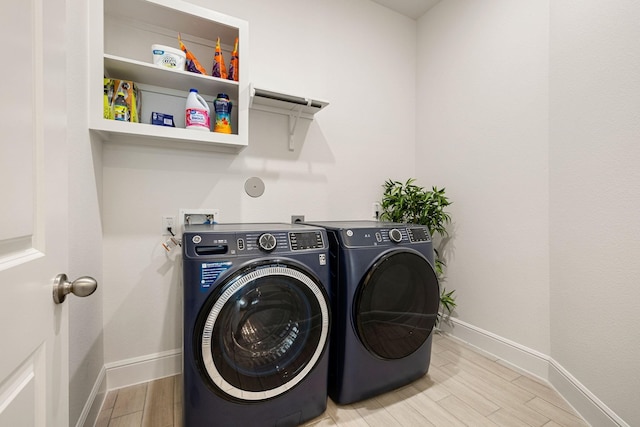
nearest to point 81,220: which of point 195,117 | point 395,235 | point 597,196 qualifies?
point 195,117

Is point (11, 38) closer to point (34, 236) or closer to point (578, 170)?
point (34, 236)

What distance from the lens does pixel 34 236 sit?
1.78ft

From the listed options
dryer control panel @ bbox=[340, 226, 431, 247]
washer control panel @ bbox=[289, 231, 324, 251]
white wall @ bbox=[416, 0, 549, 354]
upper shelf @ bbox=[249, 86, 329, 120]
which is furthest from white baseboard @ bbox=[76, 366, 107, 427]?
white wall @ bbox=[416, 0, 549, 354]

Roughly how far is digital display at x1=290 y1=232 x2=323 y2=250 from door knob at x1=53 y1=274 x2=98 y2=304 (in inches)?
29.1

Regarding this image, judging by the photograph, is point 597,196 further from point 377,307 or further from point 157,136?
point 157,136

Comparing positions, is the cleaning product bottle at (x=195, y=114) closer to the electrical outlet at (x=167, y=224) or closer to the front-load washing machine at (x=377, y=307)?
the electrical outlet at (x=167, y=224)

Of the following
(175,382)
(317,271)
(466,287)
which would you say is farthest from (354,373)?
(466,287)

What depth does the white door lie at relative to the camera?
0.44 metres

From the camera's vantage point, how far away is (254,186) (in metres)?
1.89

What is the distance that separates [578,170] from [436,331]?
1.51 meters

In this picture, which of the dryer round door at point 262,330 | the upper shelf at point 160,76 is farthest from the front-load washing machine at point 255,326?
the upper shelf at point 160,76

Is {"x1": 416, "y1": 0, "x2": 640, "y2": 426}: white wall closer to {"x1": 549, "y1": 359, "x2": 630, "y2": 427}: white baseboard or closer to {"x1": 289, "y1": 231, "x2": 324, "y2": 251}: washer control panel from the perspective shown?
{"x1": 549, "y1": 359, "x2": 630, "y2": 427}: white baseboard

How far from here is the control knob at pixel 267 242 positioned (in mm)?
1180

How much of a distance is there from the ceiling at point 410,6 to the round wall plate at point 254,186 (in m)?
1.83
